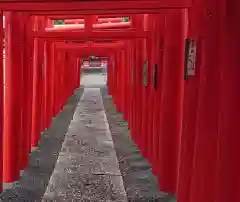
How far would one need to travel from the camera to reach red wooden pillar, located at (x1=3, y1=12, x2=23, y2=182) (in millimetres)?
5184

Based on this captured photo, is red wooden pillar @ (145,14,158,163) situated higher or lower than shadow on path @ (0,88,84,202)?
higher

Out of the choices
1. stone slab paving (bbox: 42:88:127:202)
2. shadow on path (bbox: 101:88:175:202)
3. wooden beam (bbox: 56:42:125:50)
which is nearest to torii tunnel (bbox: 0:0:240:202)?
shadow on path (bbox: 101:88:175:202)

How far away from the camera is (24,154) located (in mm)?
5965

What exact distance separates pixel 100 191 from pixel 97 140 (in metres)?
3.64

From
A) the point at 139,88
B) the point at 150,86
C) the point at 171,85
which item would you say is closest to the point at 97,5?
the point at 171,85

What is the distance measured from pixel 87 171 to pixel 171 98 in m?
2.06

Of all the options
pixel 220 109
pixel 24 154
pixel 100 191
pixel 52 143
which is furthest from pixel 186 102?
pixel 52 143

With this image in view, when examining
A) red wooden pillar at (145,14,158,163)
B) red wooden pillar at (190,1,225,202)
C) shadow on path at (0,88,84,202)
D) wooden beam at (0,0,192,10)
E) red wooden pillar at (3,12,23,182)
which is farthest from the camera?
red wooden pillar at (145,14,158,163)

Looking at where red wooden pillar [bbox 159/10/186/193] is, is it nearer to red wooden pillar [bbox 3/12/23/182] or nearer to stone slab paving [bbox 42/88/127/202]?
stone slab paving [bbox 42/88/127/202]

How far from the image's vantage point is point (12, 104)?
5305mm

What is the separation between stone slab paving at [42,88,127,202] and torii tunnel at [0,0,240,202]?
548mm

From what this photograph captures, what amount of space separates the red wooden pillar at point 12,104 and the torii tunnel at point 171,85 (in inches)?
0.5

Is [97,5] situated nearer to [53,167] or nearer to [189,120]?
[189,120]

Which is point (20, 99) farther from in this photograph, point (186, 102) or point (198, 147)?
point (198, 147)
